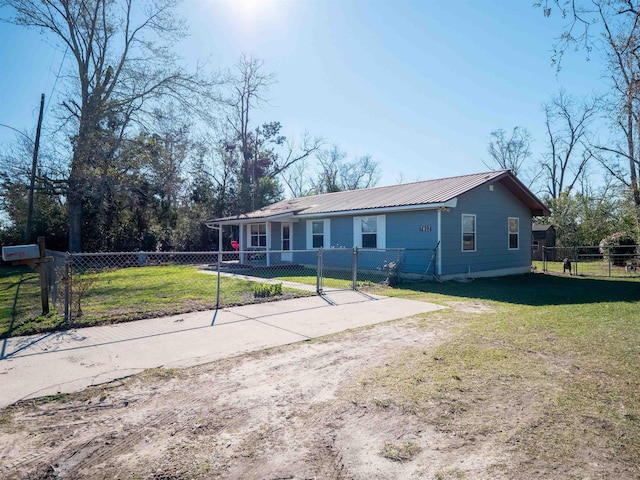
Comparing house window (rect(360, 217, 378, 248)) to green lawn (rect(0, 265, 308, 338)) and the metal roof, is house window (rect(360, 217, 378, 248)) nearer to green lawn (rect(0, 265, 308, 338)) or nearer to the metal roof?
the metal roof

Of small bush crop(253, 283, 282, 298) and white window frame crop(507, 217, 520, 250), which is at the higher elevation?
white window frame crop(507, 217, 520, 250)

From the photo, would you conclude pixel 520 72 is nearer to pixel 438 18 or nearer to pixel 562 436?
pixel 438 18

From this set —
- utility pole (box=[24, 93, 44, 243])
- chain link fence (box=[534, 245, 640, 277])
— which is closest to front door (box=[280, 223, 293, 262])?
chain link fence (box=[534, 245, 640, 277])

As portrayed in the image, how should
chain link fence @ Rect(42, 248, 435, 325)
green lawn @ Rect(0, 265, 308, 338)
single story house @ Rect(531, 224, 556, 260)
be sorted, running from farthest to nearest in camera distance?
single story house @ Rect(531, 224, 556, 260) → chain link fence @ Rect(42, 248, 435, 325) → green lawn @ Rect(0, 265, 308, 338)

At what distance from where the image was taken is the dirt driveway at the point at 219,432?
7.95 feet

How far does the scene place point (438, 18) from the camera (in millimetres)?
7309

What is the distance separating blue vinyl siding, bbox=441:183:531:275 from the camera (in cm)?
1311

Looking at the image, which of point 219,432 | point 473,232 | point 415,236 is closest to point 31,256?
point 219,432

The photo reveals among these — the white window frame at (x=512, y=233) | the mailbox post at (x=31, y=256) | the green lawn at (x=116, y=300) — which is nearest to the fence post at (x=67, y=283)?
the green lawn at (x=116, y=300)

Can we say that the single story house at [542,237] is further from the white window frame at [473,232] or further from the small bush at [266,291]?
the small bush at [266,291]

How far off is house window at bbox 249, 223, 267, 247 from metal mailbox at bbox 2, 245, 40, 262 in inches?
534

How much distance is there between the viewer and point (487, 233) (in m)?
14.7

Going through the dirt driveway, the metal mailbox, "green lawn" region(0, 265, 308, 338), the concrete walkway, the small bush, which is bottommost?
the dirt driveway

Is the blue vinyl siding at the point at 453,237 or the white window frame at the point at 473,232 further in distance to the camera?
the white window frame at the point at 473,232
